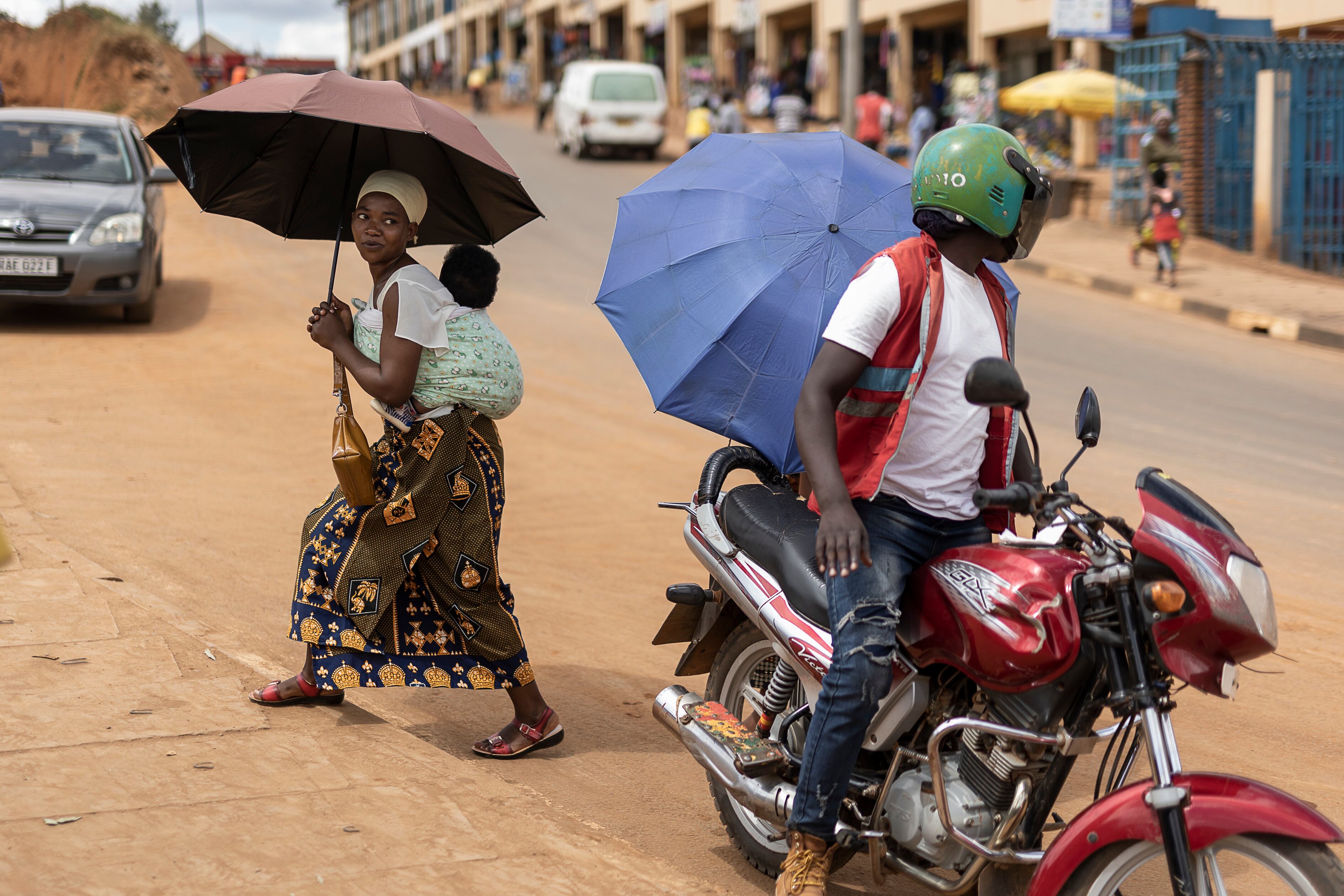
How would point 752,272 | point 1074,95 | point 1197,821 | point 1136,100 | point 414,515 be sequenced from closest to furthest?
point 1197,821, point 752,272, point 414,515, point 1136,100, point 1074,95

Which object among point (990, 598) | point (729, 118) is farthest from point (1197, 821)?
point (729, 118)

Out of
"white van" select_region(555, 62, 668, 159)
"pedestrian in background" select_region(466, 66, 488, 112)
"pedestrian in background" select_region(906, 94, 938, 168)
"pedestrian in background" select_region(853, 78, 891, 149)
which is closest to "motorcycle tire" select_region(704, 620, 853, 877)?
"pedestrian in background" select_region(906, 94, 938, 168)

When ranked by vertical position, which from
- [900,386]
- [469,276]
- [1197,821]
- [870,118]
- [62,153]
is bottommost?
[1197,821]

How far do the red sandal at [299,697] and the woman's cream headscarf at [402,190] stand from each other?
1564 mm

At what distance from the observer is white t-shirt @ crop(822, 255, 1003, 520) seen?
3.02 m

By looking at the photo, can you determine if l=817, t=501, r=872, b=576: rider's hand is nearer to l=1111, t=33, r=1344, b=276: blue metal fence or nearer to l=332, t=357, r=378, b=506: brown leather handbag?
l=332, t=357, r=378, b=506: brown leather handbag

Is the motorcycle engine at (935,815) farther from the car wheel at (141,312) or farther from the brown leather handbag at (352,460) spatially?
the car wheel at (141,312)

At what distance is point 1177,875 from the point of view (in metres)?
2.51

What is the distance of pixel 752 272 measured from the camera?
3766 millimetres

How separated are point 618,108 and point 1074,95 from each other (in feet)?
31.5

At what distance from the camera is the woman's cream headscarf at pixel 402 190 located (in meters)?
4.18

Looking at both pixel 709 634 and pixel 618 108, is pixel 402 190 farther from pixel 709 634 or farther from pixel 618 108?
pixel 618 108

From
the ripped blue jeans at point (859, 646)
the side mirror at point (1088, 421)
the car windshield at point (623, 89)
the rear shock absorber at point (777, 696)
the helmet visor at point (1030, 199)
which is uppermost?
the car windshield at point (623, 89)

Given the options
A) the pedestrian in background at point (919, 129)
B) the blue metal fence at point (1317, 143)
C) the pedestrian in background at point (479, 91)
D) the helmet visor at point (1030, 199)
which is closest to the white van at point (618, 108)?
the pedestrian in background at point (919, 129)
